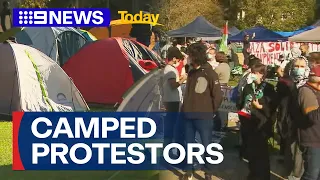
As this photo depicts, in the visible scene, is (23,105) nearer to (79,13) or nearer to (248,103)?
(79,13)

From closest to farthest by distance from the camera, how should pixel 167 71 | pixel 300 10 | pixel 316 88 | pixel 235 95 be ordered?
pixel 316 88 → pixel 167 71 → pixel 235 95 → pixel 300 10

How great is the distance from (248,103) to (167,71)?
1229mm

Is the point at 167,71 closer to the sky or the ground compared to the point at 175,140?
closer to the sky

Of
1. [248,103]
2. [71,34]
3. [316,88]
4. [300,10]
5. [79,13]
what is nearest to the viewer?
[316,88]

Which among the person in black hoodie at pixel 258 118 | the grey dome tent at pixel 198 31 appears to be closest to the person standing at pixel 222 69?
the person in black hoodie at pixel 258 118

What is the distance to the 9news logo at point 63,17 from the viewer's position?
1036cm

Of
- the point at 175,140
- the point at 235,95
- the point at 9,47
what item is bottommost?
the point at 175,140

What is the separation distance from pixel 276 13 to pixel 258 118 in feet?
104

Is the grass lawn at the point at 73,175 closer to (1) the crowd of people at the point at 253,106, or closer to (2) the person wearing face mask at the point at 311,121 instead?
(1) the crowd of people at the point at 253,106

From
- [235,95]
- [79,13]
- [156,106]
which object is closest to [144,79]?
[156,106]

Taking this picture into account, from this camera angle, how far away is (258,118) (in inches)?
262

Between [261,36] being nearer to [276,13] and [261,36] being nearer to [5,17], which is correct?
[276,13]

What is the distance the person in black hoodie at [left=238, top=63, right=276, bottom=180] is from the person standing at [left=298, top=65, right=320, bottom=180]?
2.98ft

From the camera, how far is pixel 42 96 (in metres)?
10.7
